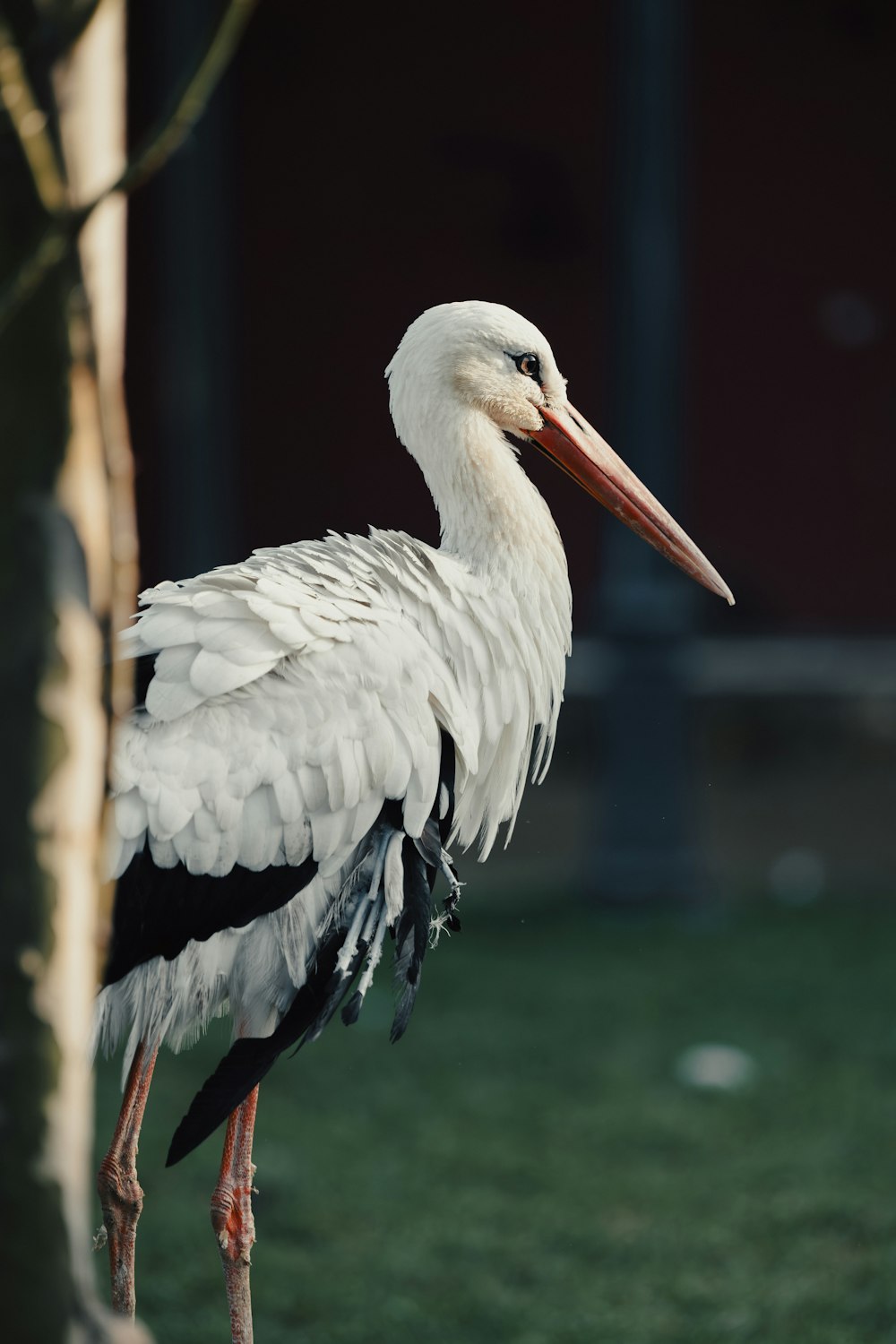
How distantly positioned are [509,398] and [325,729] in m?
0.33

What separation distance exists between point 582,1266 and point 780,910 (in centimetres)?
273

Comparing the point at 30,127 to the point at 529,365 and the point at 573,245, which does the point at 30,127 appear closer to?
the point at 529,365

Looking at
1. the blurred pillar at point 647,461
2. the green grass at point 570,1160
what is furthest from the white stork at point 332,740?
the blurred pillar at point 647,461

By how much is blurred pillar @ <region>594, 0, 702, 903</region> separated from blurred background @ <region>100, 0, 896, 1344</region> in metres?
0.01

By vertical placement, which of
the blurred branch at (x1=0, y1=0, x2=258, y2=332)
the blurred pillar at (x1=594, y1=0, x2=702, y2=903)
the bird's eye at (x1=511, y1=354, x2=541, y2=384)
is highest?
the blurred branch at (x1=0, y1=0, x2=258, y2=332)

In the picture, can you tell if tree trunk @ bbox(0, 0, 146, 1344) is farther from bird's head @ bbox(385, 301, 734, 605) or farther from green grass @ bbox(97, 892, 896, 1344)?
green grass @ bbox(97, 892, 896, 1344)

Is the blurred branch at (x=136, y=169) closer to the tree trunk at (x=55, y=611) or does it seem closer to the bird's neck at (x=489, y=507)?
the tree trunk at (x=55, y=611)

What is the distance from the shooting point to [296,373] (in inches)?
274

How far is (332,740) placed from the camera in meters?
1.49

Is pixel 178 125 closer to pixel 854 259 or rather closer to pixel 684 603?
pixel 684 603

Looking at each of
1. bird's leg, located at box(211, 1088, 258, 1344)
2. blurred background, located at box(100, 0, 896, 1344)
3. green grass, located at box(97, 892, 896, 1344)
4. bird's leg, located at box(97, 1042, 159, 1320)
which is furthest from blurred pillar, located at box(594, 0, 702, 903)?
bird's leg, located at box(97, 1042, 159, 1320)

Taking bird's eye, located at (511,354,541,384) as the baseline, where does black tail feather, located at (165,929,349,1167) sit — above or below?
below

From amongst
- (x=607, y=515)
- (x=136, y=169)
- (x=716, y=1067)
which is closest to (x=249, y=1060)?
(x=136, y=169)

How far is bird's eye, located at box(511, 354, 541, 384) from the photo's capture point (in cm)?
128
